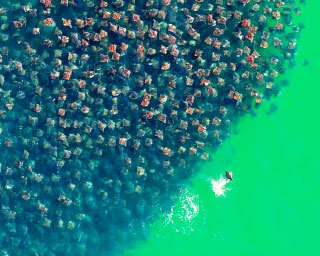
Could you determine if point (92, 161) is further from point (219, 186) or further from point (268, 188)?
point (268, 188)

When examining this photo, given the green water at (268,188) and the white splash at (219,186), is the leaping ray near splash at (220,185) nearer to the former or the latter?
the white splash at (219,186)

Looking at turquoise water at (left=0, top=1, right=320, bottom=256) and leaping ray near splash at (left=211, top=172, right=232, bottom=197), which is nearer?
turquoise water at (left=0, top=1, right=320, bottom=256)

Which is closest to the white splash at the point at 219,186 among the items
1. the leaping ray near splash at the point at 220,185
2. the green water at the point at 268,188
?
the leaping ray near splash at the point at 220,185

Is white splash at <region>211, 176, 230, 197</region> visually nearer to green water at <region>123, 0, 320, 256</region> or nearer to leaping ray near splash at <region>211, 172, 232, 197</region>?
leaping ray near splash at <region>211, 172, 232, 197</region>

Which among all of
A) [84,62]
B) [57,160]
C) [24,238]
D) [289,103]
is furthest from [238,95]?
[24,238]

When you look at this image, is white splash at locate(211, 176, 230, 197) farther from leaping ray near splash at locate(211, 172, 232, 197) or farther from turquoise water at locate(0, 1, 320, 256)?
turquoise water at locate(0, 1, 320, 256)

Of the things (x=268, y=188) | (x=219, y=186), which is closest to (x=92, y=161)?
(x=219, y=186)

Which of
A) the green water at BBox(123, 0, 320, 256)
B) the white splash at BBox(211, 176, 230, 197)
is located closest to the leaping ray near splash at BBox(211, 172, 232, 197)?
the white splash at BBox(211, 176, 230, 197)
